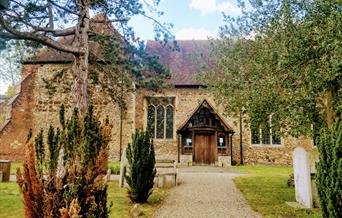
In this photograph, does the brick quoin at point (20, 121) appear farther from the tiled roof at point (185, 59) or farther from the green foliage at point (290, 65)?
the green foliage at point (290, 65)

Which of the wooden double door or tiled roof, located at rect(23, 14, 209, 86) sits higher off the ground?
tiled roof, located at rect(23, 14, 209, 86)

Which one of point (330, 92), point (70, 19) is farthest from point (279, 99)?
point (70, 19)

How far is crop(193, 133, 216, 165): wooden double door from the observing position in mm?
25609

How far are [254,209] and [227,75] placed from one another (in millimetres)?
5956

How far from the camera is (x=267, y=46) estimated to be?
10.8m

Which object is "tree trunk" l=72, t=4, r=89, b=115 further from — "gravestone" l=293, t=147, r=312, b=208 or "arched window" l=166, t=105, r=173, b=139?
"arched window" l=166, t=105, r=173, b=139

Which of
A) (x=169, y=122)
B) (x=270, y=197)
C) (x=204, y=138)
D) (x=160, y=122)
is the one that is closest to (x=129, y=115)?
(x=160, y=122)

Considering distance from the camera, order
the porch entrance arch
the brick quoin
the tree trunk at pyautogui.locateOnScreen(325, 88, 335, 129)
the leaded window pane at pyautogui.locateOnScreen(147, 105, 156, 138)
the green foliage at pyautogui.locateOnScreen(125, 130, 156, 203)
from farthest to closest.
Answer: the leaded window pane at pyautogui.locateOnScreen(147, 105, 156, 138)
the porch entrance arch
the brick quoin
the green foliage at pyautogui.locateOnScreen(125, 130, 156, 203)
the tree trunk at pyautogui.locateOnScreen(325, 88, 335, 129)

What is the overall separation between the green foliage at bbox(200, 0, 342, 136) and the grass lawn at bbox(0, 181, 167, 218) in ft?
14.3

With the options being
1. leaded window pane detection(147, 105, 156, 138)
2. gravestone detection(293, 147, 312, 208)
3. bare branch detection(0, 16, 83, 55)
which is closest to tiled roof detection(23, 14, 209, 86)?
leaded window pane detection(147, 105, 156, 138)

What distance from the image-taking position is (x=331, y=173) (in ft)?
Answer: 18.0

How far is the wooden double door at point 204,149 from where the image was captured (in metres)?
25.6

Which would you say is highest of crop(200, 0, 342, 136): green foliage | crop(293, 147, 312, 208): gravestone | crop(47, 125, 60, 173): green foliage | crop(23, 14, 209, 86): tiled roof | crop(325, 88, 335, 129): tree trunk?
crop(23, 14, 209, 86): tiled roof

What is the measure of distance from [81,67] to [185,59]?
60.8 feet
